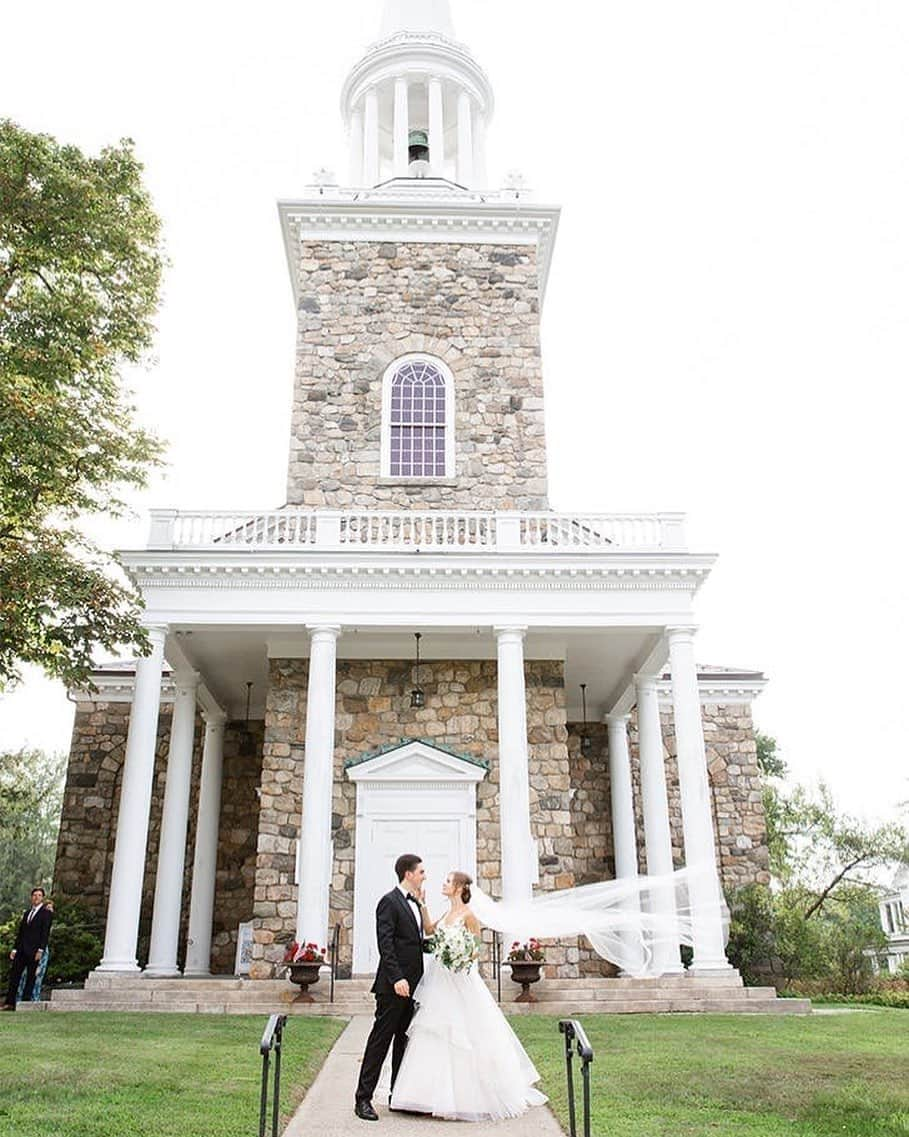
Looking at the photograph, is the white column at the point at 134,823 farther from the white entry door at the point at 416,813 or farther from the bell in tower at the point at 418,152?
the bell in tower at the point at 418,152

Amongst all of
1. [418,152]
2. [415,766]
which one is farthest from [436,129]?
[415,766]

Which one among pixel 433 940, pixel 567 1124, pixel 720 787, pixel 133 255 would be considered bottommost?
pixel 567 1124

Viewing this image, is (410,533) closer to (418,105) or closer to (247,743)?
(247,743)

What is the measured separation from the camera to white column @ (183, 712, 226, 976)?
1972 centimetres

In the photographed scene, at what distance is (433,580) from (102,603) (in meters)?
5.39

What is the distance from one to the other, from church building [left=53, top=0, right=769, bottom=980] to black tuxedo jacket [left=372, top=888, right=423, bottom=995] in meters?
8.21

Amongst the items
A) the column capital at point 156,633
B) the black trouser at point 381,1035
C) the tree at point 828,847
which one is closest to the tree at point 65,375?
the column capital at point 156,633

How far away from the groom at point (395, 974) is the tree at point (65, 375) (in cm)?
774

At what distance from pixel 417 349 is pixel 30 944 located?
1362 centimetres

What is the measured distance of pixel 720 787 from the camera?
23656mm

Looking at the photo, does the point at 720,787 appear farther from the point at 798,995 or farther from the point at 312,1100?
the point at 312,1100

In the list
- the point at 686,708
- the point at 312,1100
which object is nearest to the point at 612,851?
the point at 686,708

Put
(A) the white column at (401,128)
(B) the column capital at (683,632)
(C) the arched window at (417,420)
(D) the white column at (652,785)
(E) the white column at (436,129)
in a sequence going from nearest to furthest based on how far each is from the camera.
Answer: (B) the column capital at (683,632), (D) the white column at (652,785), (C) the arched window at (417,420), (A) the white column at (401,128), (E) the white column at (436,129)

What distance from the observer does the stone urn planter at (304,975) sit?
1373 cm
